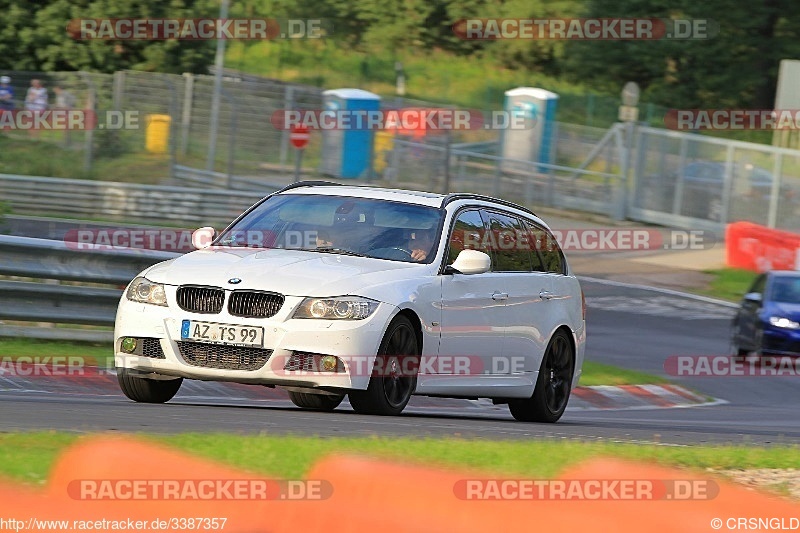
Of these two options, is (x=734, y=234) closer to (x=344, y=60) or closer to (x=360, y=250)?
(x=360, y=250)

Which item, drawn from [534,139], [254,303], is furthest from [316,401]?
[534,139]

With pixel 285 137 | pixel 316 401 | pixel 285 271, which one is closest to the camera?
pixel 285 271

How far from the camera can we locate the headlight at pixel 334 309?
10031mm

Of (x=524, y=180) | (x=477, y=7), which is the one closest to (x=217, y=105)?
(x=524, y=180)

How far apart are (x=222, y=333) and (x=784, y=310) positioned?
13231mm

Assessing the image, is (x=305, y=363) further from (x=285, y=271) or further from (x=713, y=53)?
(x=713, y=53)

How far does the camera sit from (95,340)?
1452cm

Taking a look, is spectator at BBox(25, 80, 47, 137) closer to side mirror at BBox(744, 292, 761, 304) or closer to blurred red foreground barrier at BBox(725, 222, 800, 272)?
blurred red foreground barrier at BBox(725, 222, 800, 272)

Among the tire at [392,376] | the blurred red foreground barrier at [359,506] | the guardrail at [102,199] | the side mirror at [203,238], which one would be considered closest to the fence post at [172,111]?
the guardrail at [102,199]

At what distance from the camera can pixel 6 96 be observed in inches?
1302

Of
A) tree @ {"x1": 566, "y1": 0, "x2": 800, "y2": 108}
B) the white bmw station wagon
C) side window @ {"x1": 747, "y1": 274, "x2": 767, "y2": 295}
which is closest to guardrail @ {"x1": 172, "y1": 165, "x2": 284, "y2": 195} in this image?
side window @ {"x1": 747, "y1": 274, "x2": 767, "y2": 295}

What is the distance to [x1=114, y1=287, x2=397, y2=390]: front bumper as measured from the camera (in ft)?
32.9

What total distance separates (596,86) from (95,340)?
48401 mm

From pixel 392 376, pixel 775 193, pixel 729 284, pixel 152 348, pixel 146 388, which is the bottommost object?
pixel 729 284
